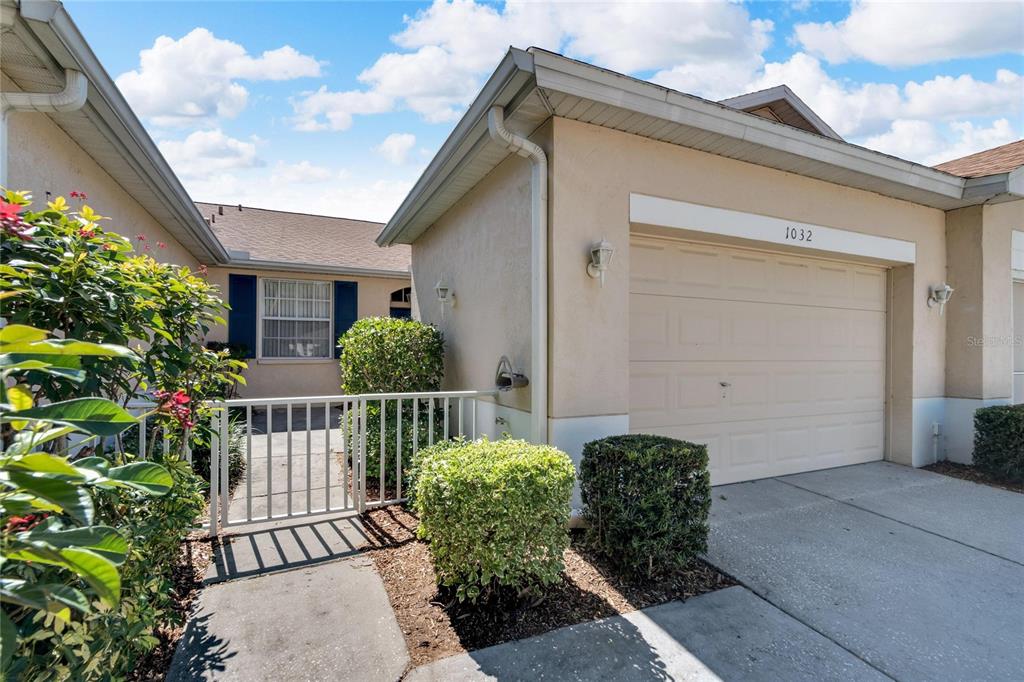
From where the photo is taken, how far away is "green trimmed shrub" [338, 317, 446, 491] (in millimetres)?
5043

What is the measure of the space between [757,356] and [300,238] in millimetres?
10587

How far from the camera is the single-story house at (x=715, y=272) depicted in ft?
12.2

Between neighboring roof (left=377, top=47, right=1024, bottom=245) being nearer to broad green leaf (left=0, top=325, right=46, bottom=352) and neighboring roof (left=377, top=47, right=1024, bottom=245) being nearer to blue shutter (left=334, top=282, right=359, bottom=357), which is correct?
broad green leaf (left=0, top=325, right=46, bottom=352)

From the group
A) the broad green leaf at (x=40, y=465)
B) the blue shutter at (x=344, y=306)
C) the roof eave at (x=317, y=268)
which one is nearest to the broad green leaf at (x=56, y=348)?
the broad green leaf at (x=40, y=465)

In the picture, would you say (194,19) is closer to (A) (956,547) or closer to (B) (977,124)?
(A) (956,547)

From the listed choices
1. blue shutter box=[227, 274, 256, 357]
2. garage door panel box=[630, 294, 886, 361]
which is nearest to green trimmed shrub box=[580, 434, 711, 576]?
garage door panel box=[630, 294, 886, 361]

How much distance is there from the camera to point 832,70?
5.40 metres

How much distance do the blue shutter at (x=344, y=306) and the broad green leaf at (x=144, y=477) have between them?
963cm

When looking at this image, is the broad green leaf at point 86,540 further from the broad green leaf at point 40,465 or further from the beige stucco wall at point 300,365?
the beige stucco wall at point 300,365

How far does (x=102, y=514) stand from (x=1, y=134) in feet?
8.74

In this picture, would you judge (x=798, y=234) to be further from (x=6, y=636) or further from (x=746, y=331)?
(x=6, y=636)

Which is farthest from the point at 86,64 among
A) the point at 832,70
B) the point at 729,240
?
the point at 832,70

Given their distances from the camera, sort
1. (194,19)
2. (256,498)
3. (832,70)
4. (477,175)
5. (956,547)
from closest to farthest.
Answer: (956,547) → (194,19) → (256,498) → (477,175) → (832,70)

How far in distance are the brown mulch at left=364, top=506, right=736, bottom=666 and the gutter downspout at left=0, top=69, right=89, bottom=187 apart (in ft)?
11.6
